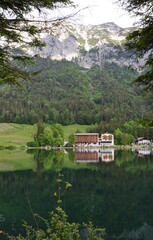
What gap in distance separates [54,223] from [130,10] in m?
7.04

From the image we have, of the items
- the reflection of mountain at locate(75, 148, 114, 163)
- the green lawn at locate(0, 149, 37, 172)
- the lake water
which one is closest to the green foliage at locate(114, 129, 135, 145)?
the reflection of mountain at locate(75, 148, 114, 163)

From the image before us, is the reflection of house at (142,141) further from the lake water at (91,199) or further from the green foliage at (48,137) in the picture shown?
the lake water at (91,199)

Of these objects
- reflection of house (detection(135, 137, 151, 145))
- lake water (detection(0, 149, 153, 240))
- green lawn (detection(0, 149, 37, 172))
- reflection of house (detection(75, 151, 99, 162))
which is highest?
reflection of house (detection(135, 137, 151, 145))

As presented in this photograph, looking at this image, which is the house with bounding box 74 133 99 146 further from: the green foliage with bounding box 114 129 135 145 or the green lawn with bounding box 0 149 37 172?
the green lawn with bounding box 0 149 37 172

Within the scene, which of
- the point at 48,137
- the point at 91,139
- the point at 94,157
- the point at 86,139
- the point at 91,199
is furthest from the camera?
the point at 91,139

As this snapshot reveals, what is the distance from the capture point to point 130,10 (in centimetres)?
1100

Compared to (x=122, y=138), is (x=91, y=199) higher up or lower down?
lower down

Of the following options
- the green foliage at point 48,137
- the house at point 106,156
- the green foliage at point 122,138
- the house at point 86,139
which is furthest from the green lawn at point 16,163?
the house at point 86,139

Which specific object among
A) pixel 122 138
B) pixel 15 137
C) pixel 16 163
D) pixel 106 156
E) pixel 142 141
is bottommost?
pixel 16 163

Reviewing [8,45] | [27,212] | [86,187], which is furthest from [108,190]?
[8,45]

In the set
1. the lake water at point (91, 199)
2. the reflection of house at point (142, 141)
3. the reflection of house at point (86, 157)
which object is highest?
the reflection of house at point (142, 141)

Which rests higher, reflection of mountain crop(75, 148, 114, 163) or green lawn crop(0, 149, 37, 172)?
reflection of mountain crop(75, 148, 114, 163)

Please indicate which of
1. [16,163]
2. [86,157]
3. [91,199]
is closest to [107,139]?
[86,157]

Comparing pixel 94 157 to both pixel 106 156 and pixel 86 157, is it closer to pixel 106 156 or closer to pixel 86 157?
pixel 86 157
